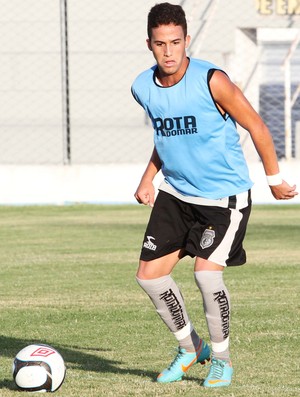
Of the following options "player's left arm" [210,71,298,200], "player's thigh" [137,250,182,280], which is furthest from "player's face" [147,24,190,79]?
"player's thigh" [137,250,182,280]

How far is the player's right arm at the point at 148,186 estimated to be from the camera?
6382mm

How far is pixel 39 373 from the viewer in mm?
5812

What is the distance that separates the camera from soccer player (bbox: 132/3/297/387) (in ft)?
19.2

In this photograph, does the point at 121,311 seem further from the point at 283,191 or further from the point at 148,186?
the point at 283,191

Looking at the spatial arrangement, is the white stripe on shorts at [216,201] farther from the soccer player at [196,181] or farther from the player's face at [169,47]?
the player's face at [169,47]

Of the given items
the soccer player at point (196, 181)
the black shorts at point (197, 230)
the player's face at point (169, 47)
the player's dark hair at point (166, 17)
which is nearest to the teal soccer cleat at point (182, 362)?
the soccer player at point (196, 181)

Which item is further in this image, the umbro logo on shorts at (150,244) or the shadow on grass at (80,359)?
the shadow on grass at (80,359)

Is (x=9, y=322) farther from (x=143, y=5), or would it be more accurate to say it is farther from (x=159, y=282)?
(x=143, y=5)

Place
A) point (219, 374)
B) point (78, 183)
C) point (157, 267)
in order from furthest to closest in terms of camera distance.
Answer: point (78, 183), point (157, 267), point (219, 374)

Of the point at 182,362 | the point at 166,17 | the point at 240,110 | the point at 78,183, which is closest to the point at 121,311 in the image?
the point at 182,362

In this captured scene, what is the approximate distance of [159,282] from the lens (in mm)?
6152

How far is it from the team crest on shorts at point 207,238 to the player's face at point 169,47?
0.83 metres

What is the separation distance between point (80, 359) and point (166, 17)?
220 centimetres

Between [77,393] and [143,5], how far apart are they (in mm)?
18501
